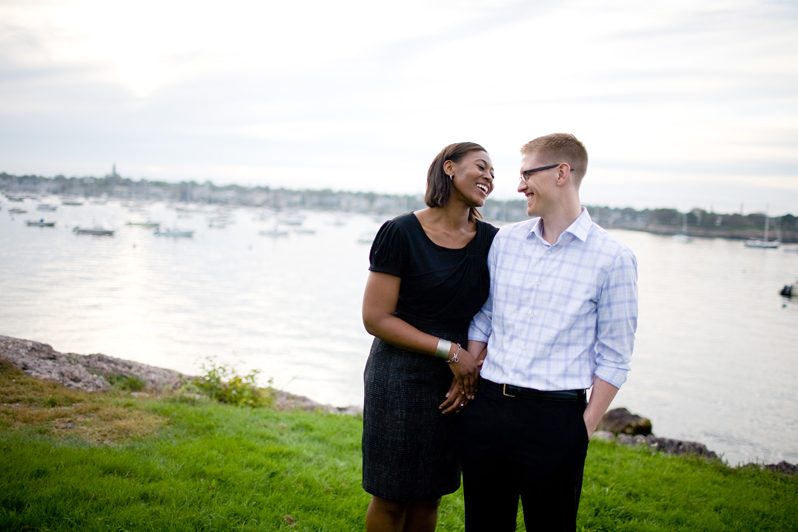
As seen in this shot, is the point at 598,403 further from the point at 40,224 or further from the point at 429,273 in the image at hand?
the point at 40,224

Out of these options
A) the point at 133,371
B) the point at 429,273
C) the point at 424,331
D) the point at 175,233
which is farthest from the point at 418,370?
the point at 175,233

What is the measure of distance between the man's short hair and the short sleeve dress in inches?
20.9

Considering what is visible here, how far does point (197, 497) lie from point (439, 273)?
232 cm

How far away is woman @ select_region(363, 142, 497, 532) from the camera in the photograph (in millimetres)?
2428

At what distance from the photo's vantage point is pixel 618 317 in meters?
2.13

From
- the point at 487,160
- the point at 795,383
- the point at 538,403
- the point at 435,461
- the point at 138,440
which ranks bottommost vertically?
the point at 795,383

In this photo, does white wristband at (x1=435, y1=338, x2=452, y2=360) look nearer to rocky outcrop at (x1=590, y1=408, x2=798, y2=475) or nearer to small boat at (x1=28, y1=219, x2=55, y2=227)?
rocky outcrop at (x1=590, y1=408, x2=798, y2=475)

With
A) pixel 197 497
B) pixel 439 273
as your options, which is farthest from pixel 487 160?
pixel 197 497

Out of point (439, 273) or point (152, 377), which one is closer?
point (439, 273)

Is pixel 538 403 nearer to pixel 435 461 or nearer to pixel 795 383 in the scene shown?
pixel 435 461

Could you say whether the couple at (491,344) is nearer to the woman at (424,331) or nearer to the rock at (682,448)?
the woman at (424,331)

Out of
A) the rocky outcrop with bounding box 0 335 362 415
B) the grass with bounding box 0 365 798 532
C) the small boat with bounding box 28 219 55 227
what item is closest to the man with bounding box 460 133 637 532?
the grass with bounding box 0 365 798 532

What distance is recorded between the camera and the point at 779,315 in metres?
29.0

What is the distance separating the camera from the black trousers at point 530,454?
214 centimetres
